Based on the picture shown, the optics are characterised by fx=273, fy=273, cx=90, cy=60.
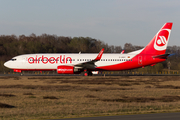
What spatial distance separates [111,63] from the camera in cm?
4844

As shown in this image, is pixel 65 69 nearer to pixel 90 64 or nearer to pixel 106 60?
pixel 90 64

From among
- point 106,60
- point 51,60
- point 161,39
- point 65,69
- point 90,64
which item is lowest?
point 65,69

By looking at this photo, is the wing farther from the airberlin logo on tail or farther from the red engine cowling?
the airberlin logo on tail

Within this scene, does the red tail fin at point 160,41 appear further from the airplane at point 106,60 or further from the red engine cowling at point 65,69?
the red engine cowling at point 65,69

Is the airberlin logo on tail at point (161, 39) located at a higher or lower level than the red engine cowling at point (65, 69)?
higher

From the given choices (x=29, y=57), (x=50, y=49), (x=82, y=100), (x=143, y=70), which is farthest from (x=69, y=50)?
(x=82, y=100)

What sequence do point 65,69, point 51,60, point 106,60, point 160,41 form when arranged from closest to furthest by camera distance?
point 65,69 → point 106,60 → point 51,60 → point 160,41

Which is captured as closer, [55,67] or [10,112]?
[10,112]

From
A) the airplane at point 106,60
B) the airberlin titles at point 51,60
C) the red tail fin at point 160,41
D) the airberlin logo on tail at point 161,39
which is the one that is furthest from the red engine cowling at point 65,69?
the airberlin logo on tail at point 161,39

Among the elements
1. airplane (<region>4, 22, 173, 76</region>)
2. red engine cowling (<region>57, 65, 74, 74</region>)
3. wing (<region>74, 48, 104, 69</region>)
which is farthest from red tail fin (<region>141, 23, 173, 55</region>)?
red engine cowling (<region>57, 65, 74, 74</region>)

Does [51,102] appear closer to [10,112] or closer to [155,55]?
[10,112]

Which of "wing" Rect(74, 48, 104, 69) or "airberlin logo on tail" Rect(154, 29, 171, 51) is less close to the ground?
"airberlin logo on tail" Rect(154, 29, 171, 51)

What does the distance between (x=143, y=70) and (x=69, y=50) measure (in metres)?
39.5

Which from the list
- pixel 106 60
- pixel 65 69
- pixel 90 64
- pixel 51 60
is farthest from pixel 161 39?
pixel 51 60
